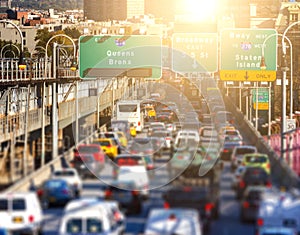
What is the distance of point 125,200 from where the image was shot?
2264 cm

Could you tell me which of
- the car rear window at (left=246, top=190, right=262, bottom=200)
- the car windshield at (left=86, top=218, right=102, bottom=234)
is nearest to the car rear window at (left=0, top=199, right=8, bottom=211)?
the car windshield at (left=86, top=218, right=102, bottom=234)

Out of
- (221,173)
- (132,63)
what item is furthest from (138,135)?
(221,173)

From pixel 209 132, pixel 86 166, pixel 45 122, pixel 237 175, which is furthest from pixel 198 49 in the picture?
pixel 237 175

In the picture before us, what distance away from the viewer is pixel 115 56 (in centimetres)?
5266

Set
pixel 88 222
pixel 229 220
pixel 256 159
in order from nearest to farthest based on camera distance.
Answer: pixel 88 222
pixel 229 220
pixel 256 159

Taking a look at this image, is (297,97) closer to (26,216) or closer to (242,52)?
(242,52)

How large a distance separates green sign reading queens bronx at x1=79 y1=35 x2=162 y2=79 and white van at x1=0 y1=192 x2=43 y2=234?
103 feet

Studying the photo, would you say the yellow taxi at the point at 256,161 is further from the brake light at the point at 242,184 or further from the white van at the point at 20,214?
the white van at the point at 20,214

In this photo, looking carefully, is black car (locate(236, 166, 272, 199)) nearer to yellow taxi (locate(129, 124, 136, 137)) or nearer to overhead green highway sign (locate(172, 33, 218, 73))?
overhead green highway sign (locate(172, 33, 218, 73))

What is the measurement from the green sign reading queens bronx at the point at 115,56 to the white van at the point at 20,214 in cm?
3153

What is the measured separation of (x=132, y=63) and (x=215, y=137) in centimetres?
577

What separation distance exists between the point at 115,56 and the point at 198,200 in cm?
3182

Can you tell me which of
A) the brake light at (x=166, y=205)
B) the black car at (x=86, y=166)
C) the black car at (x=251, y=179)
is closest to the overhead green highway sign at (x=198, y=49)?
the black car at (x=86, y=166)

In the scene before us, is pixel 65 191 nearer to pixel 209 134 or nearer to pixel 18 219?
pixel 18 219
